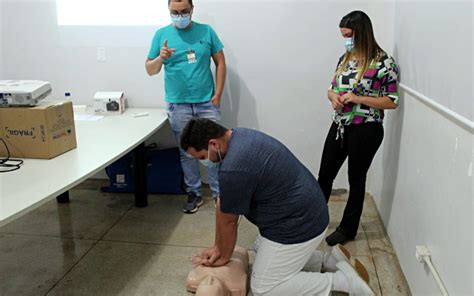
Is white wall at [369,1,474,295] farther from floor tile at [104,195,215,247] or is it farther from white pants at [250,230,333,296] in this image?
floor tile at [104,195,215,247]

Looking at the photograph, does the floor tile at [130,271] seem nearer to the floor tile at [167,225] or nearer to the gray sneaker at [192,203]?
the floor tile at [167,225]

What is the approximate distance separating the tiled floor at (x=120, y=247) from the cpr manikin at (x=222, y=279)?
12 centimetres

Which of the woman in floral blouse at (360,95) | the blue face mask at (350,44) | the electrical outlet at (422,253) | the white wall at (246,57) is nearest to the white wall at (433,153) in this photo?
the electrical outlet at (422,253)

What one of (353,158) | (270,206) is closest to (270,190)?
(270,206)

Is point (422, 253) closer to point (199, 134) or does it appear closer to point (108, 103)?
point (199, 134)

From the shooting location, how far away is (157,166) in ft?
11.2

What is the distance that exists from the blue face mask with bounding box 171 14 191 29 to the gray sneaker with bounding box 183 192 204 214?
50.1 inches

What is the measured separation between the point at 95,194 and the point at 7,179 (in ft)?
5.49

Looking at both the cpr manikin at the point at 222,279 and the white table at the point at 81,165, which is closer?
the white table at the point at 81,165

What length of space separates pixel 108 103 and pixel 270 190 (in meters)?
1.89

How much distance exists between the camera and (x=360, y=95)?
7.68ft

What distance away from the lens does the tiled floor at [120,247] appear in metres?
2.24

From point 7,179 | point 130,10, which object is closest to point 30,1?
point 130,10

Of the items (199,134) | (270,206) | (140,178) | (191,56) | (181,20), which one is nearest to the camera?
(199,134)
